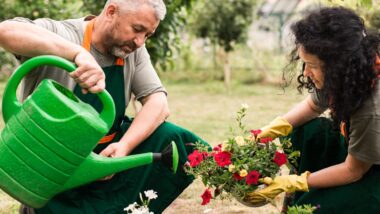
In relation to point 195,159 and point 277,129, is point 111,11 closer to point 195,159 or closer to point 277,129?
point 195,159

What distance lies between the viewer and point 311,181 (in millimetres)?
2666

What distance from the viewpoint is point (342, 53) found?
7.91 ft

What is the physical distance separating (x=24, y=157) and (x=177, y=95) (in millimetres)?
7480

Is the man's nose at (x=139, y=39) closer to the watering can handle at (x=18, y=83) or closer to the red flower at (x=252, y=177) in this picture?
the watering can handle at (x=18, y=83)

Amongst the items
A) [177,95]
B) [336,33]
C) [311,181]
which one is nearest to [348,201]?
[311,181]

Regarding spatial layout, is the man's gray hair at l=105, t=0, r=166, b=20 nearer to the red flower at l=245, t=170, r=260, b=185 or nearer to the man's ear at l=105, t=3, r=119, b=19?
the man's ear at l=105, t=3, r=119, b=19

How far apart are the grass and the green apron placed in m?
0.71

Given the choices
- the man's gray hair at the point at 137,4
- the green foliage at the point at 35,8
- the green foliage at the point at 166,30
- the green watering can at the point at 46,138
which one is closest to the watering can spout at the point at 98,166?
the green watering can at the point at 46,138

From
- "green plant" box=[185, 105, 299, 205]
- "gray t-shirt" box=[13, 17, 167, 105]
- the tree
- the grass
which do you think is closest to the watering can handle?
"gray t-shirt" box=[13, 17, 167, 105]

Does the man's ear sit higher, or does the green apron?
the man's ear

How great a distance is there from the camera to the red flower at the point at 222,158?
2.61 m

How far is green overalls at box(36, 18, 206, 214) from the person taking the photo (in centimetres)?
280

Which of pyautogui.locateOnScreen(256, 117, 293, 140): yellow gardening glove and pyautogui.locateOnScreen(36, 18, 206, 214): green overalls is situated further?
pyautogui.locateOnScreen(256, 117, 293, 140): yellow gardening glove

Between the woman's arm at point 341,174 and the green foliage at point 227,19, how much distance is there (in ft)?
23.4
